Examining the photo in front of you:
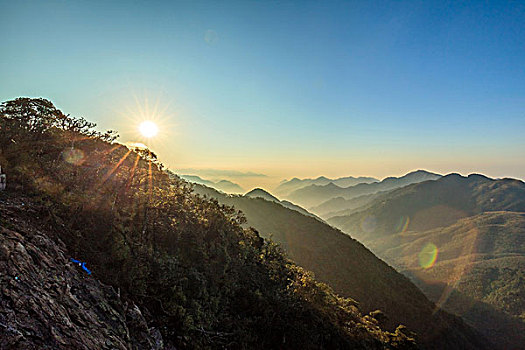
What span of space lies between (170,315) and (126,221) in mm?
4040

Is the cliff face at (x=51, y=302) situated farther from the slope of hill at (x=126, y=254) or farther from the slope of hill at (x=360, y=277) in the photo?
the slope of hill at (x=360, y=277)

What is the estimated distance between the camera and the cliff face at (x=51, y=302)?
→ 432cm

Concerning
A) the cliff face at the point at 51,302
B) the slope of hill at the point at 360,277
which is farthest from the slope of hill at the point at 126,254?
the slope of hill at the point at 360,277

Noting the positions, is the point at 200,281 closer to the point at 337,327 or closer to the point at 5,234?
the point at 5,234

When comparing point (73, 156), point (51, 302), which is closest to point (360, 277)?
point (73, 156)

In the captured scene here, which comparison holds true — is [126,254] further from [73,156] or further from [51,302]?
[73,156]

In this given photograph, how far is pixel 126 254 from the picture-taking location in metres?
8.07

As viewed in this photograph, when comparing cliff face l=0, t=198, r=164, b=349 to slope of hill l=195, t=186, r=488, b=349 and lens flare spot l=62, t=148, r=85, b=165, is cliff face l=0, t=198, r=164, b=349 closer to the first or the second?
lens flare spot l=62, t=148, r=85, b=165

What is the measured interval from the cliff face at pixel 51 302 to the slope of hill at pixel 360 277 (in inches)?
1701

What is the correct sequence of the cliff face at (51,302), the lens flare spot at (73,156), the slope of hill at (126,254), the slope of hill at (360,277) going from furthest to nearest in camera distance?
the slope of hill at (360,277) → the lens flare spot at (73,156) → the slope of hill at (126,254) → the cliff face at (51,302)

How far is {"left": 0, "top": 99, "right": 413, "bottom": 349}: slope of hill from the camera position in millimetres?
5504

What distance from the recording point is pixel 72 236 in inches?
293

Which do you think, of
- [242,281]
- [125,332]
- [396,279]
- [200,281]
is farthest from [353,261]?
[125,332]

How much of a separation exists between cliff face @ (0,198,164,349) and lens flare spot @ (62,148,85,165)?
13.0 ft
